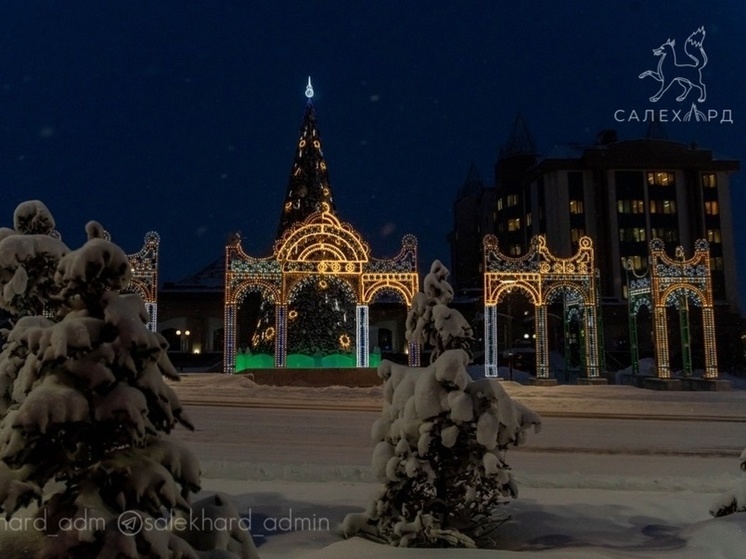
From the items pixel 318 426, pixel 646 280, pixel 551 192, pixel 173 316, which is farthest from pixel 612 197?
pixel 318 426

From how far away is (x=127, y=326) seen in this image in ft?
9.97

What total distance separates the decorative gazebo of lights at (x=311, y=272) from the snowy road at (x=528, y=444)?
323 inches

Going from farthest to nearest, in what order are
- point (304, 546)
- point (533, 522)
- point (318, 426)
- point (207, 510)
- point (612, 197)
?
1. point (612, 197)
2. point (318, 426)
3. point (533, 522)
4. point (304, 546)
5. point (207, 510)

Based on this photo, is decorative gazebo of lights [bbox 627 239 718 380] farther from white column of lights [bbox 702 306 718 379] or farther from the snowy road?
the snowy road

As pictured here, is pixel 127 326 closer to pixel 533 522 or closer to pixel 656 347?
pixel 533 522

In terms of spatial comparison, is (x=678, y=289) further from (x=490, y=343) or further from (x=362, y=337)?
(x=362, y=337)

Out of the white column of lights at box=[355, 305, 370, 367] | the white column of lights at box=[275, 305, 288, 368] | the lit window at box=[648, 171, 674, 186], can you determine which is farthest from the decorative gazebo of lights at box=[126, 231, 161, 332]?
the lit window at box=[648, 171, 674, 186]

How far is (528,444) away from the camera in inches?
446

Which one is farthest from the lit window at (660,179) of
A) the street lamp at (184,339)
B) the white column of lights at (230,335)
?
the white column of lights at (230,335)

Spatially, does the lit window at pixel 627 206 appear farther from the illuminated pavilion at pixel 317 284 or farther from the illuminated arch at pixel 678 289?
the illuminated pavilion at pixel 317 284

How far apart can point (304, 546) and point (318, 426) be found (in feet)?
23.6

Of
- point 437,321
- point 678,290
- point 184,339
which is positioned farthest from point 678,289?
point 184,339

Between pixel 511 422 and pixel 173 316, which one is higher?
pixel 173 316

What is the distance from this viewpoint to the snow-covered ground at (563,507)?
5.69 metres
